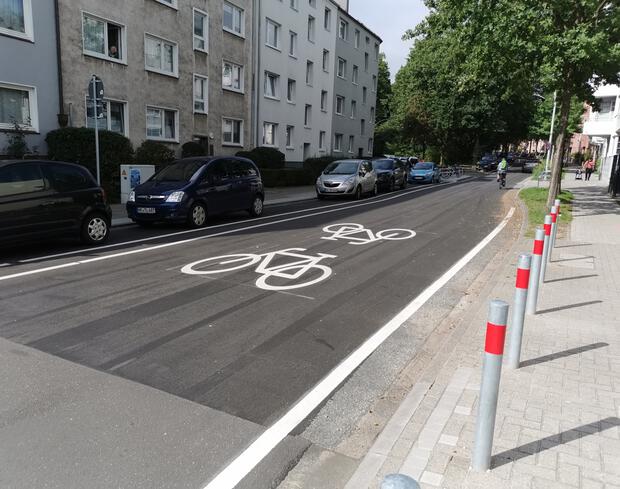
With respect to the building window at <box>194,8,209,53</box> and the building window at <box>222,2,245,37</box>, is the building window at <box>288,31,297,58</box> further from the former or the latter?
the building window at <box>194,8,209,53</box>

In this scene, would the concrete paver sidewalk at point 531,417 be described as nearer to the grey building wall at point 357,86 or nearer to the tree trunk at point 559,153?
the tree trunk at point 559,153

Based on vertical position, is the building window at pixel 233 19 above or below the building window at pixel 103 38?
above

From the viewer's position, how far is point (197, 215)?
40.6 feet

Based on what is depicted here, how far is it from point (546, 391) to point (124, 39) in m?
21.2

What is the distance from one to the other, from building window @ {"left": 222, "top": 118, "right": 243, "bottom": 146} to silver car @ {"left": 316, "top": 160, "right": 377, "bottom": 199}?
801 cm

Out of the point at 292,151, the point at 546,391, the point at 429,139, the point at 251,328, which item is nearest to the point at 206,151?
the point at 292,151

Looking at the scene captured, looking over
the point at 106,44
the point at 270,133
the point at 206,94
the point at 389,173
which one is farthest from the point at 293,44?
the point at 106,44

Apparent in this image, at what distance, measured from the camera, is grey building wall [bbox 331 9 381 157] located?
140 ft

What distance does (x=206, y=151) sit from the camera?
968 inches

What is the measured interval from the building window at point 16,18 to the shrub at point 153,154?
514 centimetres

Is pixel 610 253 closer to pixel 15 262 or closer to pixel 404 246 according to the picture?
pixel 404 246

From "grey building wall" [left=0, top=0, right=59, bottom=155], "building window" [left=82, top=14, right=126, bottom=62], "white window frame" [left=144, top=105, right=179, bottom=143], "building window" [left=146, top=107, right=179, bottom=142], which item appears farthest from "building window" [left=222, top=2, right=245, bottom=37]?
"grey building wall" [left=0, top=0, right=59, bottom=155]

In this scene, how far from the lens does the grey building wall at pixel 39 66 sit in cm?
1588

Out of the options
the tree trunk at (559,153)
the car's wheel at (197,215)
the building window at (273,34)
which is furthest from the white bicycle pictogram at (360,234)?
the building window at (273,34)
